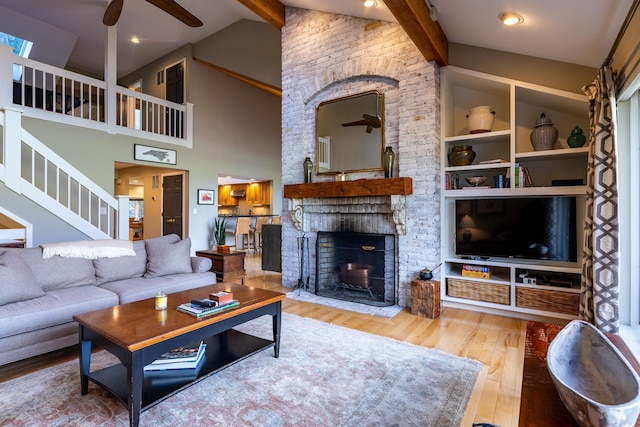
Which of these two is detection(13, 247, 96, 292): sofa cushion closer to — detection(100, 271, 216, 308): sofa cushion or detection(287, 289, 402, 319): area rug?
detection(100, 271, 216, 308): sofa cushion

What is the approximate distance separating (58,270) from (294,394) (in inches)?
91.9

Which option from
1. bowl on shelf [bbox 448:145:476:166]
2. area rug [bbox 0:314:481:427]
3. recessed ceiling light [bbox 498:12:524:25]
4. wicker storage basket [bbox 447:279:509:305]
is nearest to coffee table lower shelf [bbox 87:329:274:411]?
area rug [bbox 0:314:481:427]

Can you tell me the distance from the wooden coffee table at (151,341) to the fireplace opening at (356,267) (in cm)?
195

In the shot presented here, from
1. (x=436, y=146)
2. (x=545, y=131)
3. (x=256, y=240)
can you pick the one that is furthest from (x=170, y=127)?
(x=545, y=131)

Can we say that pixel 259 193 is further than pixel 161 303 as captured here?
Yes

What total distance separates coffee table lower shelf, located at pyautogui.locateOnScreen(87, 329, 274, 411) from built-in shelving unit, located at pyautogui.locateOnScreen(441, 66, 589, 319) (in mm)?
2543

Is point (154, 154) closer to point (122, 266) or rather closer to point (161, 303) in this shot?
point (122, 266)

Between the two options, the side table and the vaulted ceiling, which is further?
the side table

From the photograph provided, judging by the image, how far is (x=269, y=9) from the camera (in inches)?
188

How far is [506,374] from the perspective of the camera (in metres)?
2.37

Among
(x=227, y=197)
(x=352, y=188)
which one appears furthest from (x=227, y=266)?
(x=227, y=197)

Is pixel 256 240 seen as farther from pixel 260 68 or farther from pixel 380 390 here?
pixel 380 390

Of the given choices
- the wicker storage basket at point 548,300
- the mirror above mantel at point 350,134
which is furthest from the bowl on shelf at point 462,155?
the wicker storage basket at point 548,300

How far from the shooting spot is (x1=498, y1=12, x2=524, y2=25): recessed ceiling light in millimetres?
2744
